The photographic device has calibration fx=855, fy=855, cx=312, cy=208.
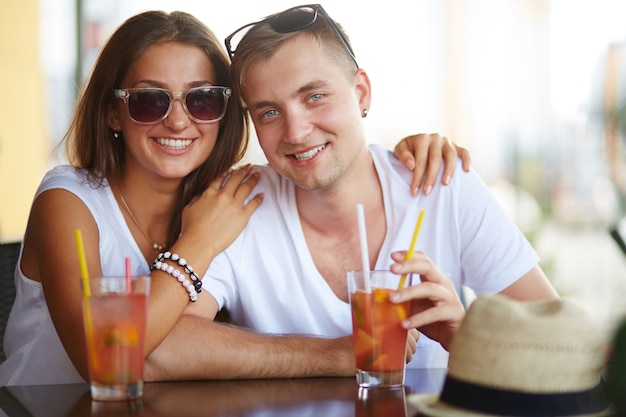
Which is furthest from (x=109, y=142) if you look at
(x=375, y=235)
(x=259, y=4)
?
(x=259, y=4)

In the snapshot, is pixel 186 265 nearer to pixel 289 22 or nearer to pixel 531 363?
pixel 289 22

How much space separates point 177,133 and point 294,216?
374 millimetres

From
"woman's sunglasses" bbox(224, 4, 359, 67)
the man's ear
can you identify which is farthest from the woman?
the man's ear

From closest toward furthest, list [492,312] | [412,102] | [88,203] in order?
[492,312] → [88,203] → [412,102]

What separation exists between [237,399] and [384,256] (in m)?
0.76

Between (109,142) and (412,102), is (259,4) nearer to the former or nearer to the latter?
(412,102)

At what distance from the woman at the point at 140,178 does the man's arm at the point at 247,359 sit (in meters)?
0.21

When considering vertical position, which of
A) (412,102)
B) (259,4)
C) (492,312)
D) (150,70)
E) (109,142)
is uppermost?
(259,4)

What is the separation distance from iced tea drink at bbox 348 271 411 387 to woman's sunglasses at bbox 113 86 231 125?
847 millimetres

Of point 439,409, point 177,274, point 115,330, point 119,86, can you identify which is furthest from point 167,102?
point 439,409

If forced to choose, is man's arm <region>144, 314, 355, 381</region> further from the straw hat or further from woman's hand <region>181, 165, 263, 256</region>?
the straw hat

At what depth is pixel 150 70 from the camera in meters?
2.21

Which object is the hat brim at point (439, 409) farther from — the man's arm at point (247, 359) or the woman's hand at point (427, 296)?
the man's arm at point (247, 359)

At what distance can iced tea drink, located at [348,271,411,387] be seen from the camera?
150 centimetres
